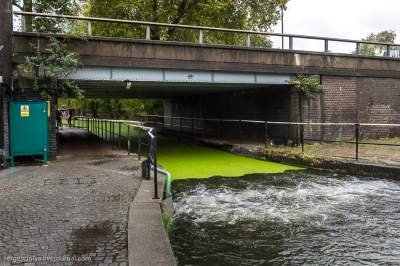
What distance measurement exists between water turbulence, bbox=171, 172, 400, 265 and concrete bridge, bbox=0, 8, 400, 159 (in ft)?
18.8

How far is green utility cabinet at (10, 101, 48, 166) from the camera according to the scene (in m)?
11.4

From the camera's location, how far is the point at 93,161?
1220 centimetres

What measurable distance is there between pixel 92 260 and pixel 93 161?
8.10 metres

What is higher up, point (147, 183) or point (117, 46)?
point (117, 46)

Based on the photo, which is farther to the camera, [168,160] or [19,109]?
[168,160]

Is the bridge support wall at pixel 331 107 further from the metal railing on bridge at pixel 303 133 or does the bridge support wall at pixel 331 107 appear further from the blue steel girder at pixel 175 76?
the blue steel girder at pixel 175 76

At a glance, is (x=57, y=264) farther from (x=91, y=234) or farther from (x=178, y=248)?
(x=178, y=248)

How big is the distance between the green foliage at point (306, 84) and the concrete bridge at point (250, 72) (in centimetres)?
26

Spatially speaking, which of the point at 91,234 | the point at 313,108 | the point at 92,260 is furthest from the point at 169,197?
the point at 313,108

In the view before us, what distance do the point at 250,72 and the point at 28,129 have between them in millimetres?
8670

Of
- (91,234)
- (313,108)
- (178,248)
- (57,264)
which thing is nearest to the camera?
(57,264)

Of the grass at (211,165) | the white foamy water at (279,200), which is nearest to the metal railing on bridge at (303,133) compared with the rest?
the grass at (211,165)

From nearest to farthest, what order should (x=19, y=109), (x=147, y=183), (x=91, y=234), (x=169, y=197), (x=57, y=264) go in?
(x=57, y=264)
(x=91, y=234)
(x=169, y=197)
(x=147, y=183)
(x=19, y=109)

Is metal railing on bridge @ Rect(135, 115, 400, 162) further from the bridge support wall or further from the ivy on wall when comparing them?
the ivy on wall
